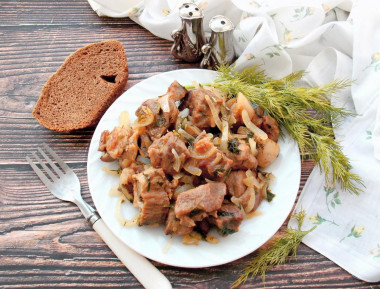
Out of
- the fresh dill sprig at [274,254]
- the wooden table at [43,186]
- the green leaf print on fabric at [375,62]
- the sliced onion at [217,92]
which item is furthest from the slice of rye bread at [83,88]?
the green leaf print on fabric at [375,62]

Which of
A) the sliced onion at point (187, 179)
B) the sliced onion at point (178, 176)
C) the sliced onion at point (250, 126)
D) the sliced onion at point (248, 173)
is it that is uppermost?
the sliced onion at point (250, 126)

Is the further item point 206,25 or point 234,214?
point 206,25

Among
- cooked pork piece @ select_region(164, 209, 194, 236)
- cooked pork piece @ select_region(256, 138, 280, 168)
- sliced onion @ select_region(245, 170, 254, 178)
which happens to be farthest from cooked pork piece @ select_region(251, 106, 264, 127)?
cooked pork piece @ select_region(164, 209, 194, 236)

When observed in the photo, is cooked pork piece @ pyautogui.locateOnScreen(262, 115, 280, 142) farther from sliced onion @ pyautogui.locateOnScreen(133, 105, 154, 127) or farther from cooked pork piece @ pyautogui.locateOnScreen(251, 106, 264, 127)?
sliced onion @ pyautogui.locateOnScreen(133, 105, 154, 127)

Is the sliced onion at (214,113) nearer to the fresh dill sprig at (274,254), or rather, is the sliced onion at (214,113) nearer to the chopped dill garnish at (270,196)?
A: the chopped dill garnish at (270,196)

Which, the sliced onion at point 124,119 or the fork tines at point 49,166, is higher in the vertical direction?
the sliced onion at point 124,119

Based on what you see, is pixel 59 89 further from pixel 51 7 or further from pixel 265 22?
pixel 265 22

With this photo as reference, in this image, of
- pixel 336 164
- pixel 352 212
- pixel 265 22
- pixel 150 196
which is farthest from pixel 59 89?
pixel 352 212

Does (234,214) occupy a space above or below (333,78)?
below
